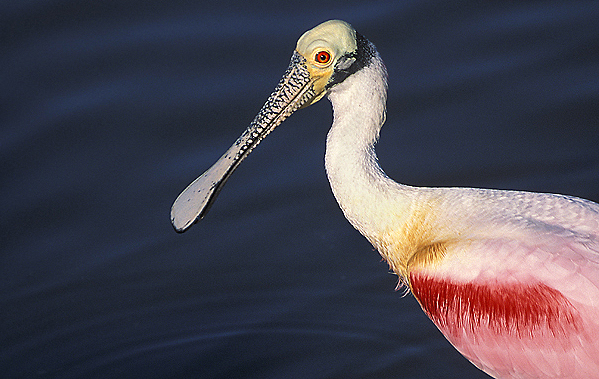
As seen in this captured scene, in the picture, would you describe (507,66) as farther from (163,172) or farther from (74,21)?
(74,21)

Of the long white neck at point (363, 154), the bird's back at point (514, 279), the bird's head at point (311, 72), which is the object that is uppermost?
the bird's head at point (311, 72)

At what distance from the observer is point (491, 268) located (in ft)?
12.5

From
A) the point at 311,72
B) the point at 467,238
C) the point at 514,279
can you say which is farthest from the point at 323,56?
the point at 514,279

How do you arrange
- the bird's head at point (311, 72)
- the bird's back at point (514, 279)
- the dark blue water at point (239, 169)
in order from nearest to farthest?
1. the bird's back at point (514, 279)
2. the bird's head at point (311, 72)
3. the dark blue water at point (239, 169)

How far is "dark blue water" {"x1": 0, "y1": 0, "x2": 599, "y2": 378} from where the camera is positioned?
4965 mm

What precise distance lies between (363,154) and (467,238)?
1.97 feet

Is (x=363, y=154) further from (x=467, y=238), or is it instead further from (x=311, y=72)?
(x=467, y=238)

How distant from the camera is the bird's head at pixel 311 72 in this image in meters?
4.01

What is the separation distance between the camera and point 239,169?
6.02 m

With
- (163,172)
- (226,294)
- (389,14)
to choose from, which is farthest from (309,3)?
(226,294)

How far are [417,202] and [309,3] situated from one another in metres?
3.38

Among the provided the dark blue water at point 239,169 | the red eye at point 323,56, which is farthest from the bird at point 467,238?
the dark blue water at point 239,169

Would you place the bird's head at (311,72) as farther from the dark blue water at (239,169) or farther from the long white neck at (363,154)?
the dark blue water at (239,169)

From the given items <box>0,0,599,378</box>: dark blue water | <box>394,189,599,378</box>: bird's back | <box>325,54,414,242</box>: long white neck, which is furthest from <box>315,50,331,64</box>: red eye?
<box>0,0,599,378</box>: dark blue water
